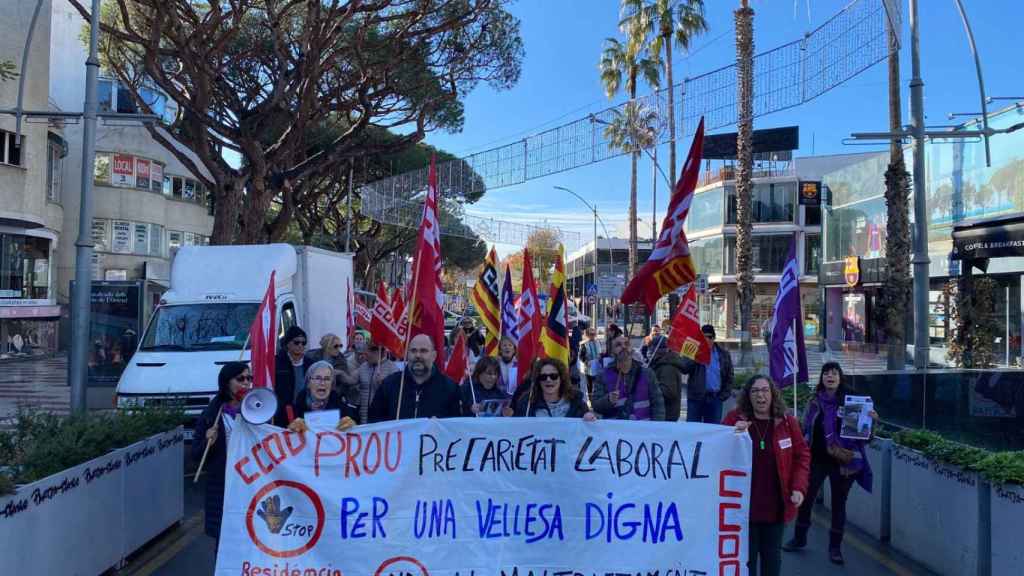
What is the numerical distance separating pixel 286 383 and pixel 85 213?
4573 mm

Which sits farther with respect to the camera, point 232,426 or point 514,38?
point 514,38

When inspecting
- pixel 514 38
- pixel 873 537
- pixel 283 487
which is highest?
pixel 514 38

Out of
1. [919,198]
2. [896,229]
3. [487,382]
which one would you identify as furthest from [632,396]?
[896,229]

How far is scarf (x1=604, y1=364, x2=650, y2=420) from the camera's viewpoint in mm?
7438

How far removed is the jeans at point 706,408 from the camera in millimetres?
10062

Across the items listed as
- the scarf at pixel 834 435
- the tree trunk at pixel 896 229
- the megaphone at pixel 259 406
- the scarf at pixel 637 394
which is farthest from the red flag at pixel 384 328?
the tree trunk at pixel 896 229

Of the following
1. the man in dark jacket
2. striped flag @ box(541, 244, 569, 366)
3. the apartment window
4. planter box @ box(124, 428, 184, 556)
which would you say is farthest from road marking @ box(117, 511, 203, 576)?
the apartment window

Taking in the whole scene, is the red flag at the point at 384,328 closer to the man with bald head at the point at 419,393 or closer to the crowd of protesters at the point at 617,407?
the crowd of protesters at the point at 617,407

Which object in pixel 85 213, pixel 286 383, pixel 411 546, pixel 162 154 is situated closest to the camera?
pixel 411 546

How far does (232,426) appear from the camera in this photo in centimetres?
513

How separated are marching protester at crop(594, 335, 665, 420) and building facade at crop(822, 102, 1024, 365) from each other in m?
10.8

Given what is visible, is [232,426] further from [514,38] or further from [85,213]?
[514,38]

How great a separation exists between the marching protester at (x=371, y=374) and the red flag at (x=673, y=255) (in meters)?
3.50

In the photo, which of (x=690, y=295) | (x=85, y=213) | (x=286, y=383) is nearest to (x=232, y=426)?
(x=286, y=383)
